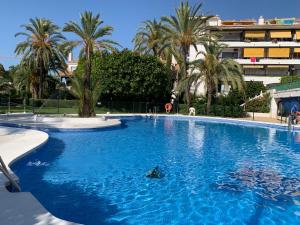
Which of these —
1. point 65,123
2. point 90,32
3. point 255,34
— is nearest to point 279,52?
point 255,34

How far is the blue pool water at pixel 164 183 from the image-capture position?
623 centimetres

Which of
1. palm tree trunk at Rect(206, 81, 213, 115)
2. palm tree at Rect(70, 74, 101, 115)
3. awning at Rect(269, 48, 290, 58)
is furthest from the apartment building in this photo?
palm tree at Rect(70, 74, 101, 115)

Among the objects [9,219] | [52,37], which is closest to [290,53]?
[52,37]

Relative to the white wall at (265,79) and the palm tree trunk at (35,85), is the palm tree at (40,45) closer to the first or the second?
the palm tree trunk at (35,85)

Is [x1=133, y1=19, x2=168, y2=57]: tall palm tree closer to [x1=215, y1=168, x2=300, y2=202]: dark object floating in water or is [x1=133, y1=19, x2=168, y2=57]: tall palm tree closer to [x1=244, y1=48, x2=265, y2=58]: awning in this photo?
[x1=244, y1=48, x2=265, y2=58]: awning

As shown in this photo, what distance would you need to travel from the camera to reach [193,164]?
10.7 metres

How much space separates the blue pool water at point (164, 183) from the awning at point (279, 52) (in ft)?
119

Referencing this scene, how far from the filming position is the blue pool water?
6.23m

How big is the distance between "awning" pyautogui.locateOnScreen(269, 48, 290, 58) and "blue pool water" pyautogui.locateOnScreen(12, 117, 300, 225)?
36.2 meters

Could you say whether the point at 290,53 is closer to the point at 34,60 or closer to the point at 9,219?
the point at 34,60

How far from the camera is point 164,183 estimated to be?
27.1 feet

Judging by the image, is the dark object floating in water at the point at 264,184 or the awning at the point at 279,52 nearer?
the dark object floating in water at the point at 264,184

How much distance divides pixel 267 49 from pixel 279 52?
184cm

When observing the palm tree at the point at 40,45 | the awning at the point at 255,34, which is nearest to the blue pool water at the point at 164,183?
the palm tree at the point at 40,45
